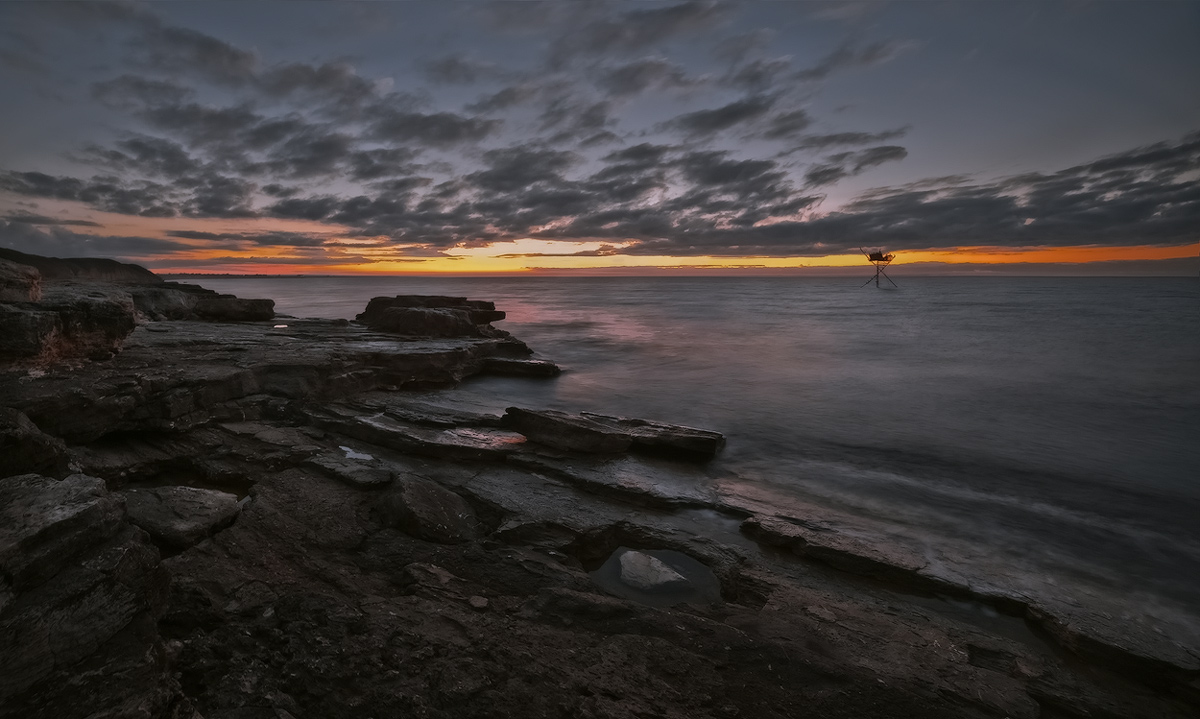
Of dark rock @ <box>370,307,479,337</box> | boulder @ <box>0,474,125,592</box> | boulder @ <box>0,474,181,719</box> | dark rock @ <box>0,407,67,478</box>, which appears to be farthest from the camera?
dark rock @ <box>370,307,479,337</box>

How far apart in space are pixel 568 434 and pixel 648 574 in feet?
11.2

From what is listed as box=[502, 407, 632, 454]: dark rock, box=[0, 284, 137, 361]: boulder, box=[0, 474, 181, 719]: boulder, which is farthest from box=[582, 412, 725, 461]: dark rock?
box=[0, 284, 137, 361]: boulder

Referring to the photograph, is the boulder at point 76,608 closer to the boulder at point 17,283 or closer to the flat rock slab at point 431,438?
the flat rock slab at point 431,438

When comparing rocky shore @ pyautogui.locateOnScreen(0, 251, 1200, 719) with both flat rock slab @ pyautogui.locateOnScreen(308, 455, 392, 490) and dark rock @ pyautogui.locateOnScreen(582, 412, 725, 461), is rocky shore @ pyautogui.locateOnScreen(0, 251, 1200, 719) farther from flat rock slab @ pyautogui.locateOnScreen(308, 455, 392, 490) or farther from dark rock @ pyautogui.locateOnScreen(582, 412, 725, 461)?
dark rock @ pyautogui.locateOnScreen(582, 412, 725, 461)

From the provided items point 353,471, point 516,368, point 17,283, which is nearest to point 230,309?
point 516,368

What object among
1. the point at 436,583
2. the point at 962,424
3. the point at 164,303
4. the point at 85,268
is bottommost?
the point at 962,424

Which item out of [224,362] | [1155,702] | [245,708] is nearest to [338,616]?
[245,708]

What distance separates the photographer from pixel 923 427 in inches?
505

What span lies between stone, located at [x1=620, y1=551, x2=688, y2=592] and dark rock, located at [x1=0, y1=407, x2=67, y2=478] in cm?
506

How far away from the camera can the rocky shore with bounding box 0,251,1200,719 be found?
299 centimetres

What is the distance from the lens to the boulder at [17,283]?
6.14 meters

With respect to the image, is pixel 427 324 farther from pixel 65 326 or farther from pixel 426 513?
pixel 426 513

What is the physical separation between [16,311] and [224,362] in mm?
3402

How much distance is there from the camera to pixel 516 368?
656 inches
